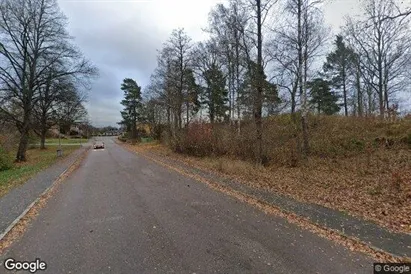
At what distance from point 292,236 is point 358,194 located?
491 centimetres

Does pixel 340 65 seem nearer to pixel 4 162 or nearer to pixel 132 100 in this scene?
pixel 4 162

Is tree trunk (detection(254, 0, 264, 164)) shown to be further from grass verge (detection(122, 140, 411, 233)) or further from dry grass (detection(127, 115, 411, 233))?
grass verge (detection(122, 140, 411, 233))

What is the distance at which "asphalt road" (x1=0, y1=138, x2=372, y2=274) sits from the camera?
4.24 meters

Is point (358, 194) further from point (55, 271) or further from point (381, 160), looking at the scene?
point (55, 271)

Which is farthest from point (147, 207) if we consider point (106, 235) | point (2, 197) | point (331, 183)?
point (331, 183)

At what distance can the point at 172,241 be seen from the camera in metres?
5.20

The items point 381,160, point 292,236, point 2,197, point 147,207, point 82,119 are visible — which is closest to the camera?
point 292,236

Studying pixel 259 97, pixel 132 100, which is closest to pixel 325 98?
pixel 259 97

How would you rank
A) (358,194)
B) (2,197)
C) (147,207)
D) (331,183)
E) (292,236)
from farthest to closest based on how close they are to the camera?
(331,183), (2,197), (358,194), (147,207), (292,236)

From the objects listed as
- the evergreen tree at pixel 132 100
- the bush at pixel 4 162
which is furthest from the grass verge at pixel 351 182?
the evergreen tree at pixel 132 100

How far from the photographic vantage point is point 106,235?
5621 mm

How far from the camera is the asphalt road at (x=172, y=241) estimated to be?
4.24 m

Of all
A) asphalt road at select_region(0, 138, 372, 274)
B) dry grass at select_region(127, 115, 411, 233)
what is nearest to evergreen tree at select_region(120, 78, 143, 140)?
dry grass at select_region(127, 115, 411, 233)

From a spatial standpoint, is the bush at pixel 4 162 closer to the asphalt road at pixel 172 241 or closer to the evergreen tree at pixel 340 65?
the asphalt road at pixel 172 241
